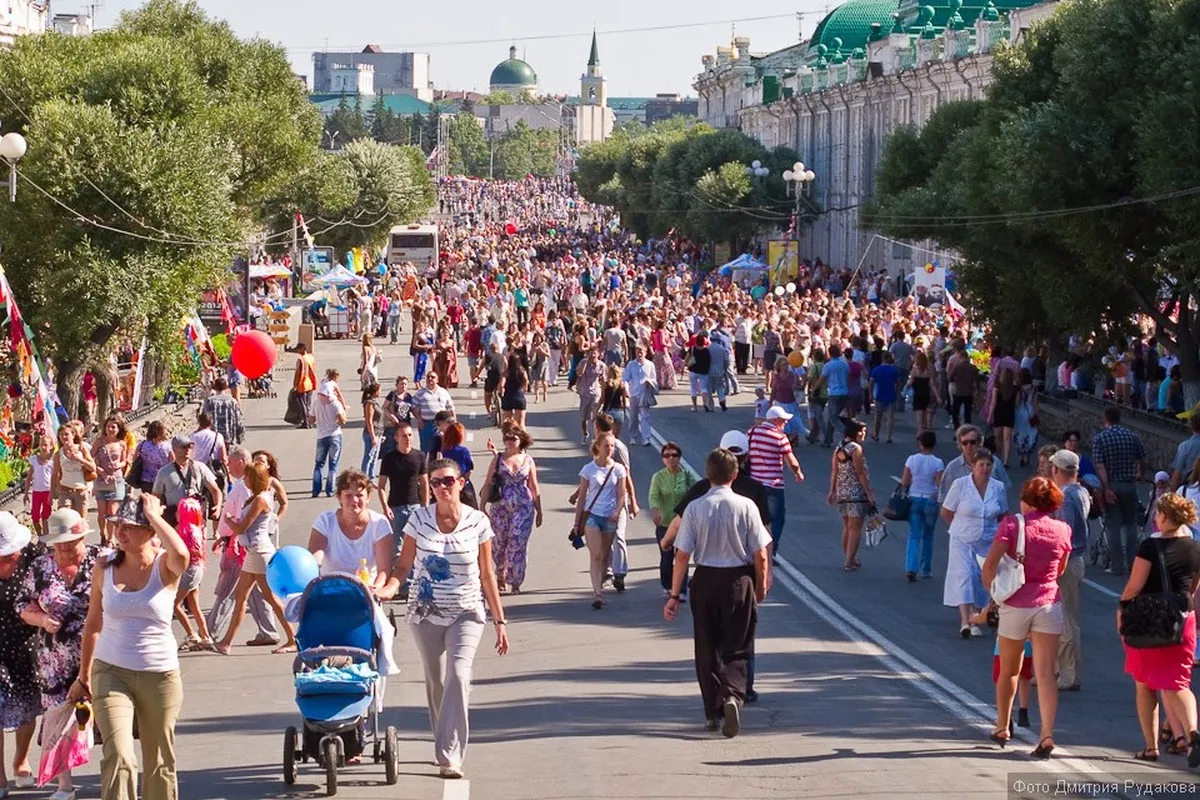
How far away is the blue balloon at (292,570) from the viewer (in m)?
11.3

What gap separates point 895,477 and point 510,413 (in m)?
5.24

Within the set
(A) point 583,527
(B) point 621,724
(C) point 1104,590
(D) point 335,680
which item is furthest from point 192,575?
(C) point 1104,590

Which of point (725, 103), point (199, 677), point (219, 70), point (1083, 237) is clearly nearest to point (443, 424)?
point (199, 677)

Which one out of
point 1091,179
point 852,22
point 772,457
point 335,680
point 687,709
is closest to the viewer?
point 335,680

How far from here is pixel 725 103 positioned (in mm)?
109562

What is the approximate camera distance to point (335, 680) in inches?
360

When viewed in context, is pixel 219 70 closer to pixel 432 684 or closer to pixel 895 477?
pixel 895 477

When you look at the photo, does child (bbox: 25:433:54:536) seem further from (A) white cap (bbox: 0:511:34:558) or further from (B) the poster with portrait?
(B) the poster with portrait

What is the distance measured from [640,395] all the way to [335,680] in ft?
57.4

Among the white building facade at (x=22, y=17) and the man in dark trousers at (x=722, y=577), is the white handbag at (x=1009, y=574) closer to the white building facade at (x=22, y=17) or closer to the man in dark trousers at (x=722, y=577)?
the man in dark trousers at (x=722, y=577)

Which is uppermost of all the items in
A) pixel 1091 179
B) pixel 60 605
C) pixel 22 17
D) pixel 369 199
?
pixel 22 17

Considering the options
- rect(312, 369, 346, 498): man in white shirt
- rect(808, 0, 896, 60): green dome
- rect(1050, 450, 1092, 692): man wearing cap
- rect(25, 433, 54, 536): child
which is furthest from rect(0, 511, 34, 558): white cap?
rect(808, 0, 896, 60): green dome

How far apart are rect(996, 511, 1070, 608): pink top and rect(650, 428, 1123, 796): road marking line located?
2.55ft

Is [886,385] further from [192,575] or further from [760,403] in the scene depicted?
[192,575]
